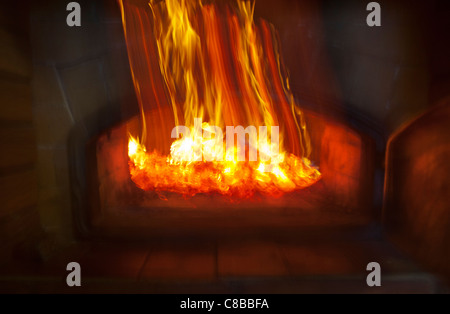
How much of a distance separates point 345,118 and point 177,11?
132cm

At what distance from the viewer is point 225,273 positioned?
159cm

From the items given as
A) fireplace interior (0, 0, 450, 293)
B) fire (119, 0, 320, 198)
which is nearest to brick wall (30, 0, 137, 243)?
fireplace interior (0, 0, 450, 293)

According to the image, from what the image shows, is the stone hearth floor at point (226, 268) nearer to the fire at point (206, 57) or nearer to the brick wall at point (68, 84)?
the brick wall at point (68, 84)

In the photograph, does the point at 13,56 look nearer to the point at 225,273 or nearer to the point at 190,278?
the point at 190,278

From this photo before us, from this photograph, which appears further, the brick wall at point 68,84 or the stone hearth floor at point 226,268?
the brick wall at point 68,84

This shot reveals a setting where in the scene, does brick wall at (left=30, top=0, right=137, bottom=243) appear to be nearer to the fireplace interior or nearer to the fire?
the fireplace interior

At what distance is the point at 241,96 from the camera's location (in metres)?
2.00

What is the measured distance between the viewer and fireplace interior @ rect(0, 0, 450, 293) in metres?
1.60

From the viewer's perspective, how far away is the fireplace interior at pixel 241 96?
160 centimetres

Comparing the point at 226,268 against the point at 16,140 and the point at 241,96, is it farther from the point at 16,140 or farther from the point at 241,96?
the point at 16,140

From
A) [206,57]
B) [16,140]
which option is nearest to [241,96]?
[206,57]

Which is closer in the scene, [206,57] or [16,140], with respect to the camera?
[16,140]

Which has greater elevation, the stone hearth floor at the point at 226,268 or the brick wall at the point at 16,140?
the brick wall at the point at 16,140

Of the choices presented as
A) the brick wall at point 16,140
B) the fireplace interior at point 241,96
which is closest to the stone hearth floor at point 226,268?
the fireplace interior at point 241,96
